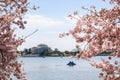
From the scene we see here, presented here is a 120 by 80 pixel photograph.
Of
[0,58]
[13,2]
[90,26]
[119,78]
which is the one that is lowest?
[119,78]

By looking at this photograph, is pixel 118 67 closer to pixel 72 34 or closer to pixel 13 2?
pixel 72 34

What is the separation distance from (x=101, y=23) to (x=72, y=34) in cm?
126

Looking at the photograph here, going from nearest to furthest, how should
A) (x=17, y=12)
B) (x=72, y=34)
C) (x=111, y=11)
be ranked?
(x=111, y=11) → (x=72, y=34) → (x=17, y=12)

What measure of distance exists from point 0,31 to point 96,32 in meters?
3.58

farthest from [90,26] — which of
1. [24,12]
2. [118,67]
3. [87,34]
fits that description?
[24,12]

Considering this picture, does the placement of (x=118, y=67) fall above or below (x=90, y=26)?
below

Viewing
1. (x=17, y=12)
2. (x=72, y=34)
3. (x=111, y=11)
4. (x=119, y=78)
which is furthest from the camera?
(x=17, y=12)

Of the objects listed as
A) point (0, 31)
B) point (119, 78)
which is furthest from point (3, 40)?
point (119, 78)

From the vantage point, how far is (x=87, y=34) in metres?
11.7

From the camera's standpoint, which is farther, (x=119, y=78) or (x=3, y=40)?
(x=3, y=40)

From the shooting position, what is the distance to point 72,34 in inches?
484

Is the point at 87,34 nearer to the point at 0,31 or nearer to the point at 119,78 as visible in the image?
the point at 119,78

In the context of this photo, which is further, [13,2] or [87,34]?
[13,2]

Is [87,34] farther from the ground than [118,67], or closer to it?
farther from the ground
